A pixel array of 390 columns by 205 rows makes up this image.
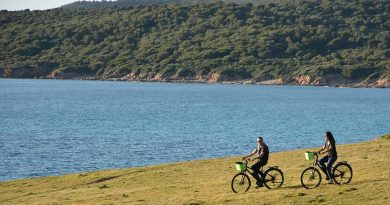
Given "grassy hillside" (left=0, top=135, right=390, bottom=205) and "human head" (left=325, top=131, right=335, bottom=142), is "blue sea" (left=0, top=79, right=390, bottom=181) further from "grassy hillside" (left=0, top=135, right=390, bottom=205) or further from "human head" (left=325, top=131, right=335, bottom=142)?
"human head" (left=325, top=131, right=335, bottom=142)

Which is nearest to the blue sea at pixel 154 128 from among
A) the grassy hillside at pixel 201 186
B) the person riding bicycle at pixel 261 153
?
the grassy hillside at pixel 201 186

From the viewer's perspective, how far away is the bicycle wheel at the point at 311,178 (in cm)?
2812

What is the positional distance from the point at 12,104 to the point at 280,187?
415 feet

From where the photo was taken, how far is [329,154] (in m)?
27.5

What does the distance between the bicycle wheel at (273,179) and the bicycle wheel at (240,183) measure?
0.69 m

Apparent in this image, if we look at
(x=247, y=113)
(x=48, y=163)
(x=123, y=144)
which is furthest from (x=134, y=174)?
(x=247, y=113)

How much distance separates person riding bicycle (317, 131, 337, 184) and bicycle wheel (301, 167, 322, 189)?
16.1 inches

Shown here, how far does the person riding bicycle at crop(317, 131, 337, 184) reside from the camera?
2711cm

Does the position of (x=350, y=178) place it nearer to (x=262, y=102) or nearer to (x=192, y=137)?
(x=192, y=137)

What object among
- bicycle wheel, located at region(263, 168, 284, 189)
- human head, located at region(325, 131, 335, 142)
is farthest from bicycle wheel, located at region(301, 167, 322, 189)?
human head, located at region(325, 131, 335, 142)

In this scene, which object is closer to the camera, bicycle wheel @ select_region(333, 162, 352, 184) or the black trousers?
the black trousers

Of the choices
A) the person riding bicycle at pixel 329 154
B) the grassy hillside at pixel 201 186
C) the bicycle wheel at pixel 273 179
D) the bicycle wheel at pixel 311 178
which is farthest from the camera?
the bicycle wheel at pixel 273 179

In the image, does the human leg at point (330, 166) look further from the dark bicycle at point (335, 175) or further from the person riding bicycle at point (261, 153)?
the person riding bicycle at point (261, 153)

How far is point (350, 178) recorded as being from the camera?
1112 inches
